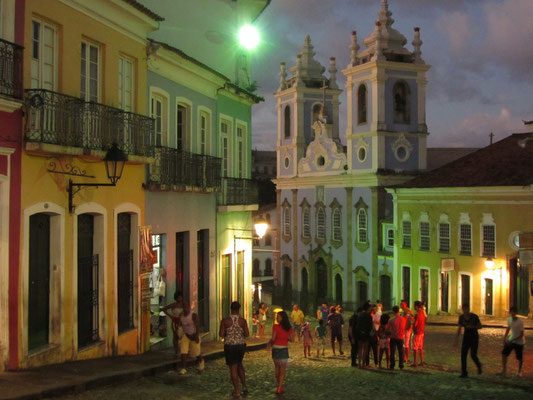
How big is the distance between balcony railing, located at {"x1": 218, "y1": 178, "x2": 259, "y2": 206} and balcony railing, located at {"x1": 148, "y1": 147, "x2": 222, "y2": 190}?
99 centimetres

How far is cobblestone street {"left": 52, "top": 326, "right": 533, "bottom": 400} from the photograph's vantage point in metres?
9.80

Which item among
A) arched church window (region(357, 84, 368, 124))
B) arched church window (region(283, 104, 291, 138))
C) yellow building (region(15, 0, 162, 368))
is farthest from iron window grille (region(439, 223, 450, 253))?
yellow building (region(15, 0, 162, 368))

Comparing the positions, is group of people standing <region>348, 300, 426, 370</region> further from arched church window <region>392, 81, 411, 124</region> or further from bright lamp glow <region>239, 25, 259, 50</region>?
arched church window <region>392, 81, 411, 124</region>

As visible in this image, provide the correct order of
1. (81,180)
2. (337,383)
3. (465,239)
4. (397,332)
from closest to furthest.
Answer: (81,180) → (337,383) → (397,332) → (465,239)

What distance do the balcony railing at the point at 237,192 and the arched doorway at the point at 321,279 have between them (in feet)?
86.7

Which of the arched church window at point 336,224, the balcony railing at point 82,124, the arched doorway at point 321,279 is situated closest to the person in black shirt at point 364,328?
the balcony railing at point 82,124

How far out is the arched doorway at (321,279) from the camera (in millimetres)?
46531

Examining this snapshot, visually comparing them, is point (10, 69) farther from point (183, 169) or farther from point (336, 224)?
point (336, 224)

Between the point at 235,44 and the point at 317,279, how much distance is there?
28532mm

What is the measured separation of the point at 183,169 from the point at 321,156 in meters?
32.2

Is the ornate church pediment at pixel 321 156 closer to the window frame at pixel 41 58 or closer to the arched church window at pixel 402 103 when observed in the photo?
the arched church window at pixel 402 103

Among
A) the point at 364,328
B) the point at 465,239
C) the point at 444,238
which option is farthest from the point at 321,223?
the point at 364,328

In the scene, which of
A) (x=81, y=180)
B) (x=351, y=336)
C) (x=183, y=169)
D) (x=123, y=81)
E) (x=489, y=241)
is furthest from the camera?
(x=489, y=241)

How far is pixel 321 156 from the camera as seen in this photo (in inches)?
1863
